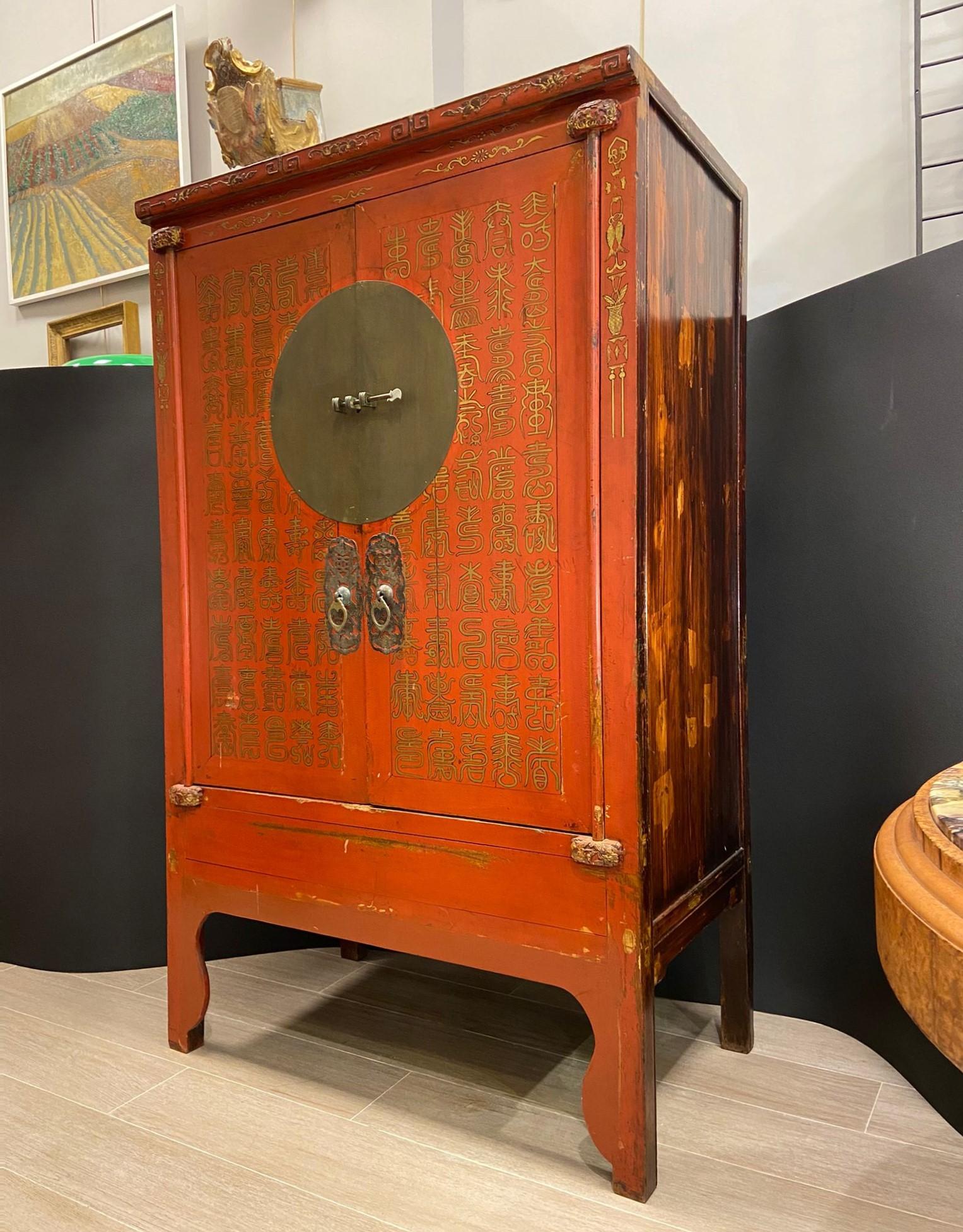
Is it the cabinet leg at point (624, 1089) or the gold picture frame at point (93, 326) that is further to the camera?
the gold picture frame at point (93, 326)

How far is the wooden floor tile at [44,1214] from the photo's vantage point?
1.55 m

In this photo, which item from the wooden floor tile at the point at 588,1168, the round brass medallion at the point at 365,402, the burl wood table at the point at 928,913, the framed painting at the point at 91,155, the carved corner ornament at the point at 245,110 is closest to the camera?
the burl wood table at the point at 928,913

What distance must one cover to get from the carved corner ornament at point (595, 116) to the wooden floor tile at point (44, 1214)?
6.36 feet

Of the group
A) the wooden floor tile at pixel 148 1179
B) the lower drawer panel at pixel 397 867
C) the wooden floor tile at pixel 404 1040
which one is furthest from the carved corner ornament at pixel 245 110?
the wooden floor tile at pixel 148 1179

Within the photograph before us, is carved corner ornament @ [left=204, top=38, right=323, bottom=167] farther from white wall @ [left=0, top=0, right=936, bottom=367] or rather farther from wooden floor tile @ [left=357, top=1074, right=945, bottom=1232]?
wooden floor tile @ [left=357, top=1074, right=945, bottom=1232]

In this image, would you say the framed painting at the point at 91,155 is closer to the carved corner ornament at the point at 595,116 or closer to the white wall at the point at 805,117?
the white wall at the point at 805,117

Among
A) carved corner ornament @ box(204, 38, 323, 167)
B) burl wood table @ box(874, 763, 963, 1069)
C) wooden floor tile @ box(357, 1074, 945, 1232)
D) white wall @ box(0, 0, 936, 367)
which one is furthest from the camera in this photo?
carved corner ornament @ box(204, 38, 323, 167)

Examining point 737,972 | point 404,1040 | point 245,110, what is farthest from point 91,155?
point 737,972

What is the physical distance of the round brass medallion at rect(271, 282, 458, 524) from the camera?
181 cm

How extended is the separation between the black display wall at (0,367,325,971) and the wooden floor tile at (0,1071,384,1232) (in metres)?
0.71

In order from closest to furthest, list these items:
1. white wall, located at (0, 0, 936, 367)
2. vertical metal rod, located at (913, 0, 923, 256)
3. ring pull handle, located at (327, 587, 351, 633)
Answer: ring pull handle, located at (327, 587, 351, 633) < vertical metal rod, located at (913, 0, 923, 256) < white wall, located at (0, 0, 936, 367)

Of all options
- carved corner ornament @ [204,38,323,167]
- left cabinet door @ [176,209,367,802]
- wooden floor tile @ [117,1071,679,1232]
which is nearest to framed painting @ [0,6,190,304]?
carved corner ornament @ [204,38,323,167]

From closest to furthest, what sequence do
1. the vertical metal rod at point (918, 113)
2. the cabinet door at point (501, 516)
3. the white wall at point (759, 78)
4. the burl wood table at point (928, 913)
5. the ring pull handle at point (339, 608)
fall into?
the burl wood table at point (928, 913), the cabinet door at point (501, 516), the ring pull handle at point (339, 608), the vertical metal rod at point (918, 113), the white wall at point (759, 78)

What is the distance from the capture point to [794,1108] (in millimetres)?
1868
